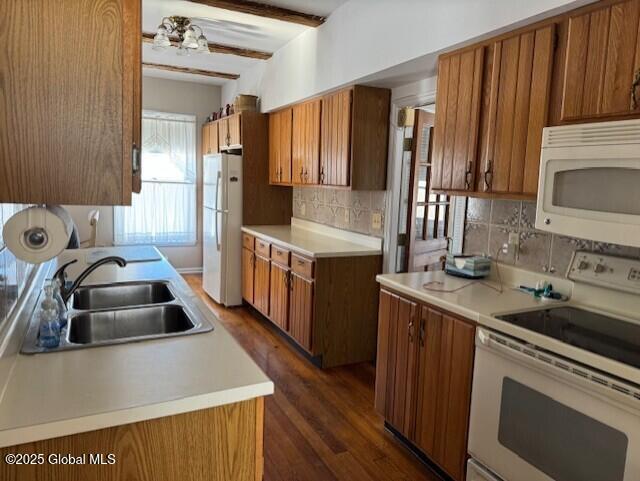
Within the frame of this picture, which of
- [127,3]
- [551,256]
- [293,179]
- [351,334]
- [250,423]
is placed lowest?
[351,334]

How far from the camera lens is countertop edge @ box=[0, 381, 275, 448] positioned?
0.96 metres

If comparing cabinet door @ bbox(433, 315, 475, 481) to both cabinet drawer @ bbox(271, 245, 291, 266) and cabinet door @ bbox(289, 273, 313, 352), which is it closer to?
cabinet door @ bbox(289, 273, 313, 352)

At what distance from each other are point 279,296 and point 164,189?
310 centimetres

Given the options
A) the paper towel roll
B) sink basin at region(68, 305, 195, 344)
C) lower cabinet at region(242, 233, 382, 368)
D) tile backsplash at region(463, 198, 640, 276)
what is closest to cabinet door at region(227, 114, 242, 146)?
lower cabinet at region(242, 233, 382, 368)

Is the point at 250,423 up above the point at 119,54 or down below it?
below

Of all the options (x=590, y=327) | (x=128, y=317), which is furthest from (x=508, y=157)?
(x=128, y=317)

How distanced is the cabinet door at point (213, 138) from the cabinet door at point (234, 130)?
512 mm

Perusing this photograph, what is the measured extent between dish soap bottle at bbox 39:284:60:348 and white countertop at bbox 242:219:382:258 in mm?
1974

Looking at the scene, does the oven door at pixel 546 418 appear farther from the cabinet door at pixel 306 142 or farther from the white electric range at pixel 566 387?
the cabinet door at pixel 306 142

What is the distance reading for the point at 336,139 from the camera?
3484mm

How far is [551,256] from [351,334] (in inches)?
65.4

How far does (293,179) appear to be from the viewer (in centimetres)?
425

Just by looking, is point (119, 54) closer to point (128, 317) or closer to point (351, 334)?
point (128, 317)

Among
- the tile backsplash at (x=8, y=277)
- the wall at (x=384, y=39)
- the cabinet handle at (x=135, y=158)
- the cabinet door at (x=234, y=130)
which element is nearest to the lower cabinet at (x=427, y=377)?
the wall at (x=384, y=39)
